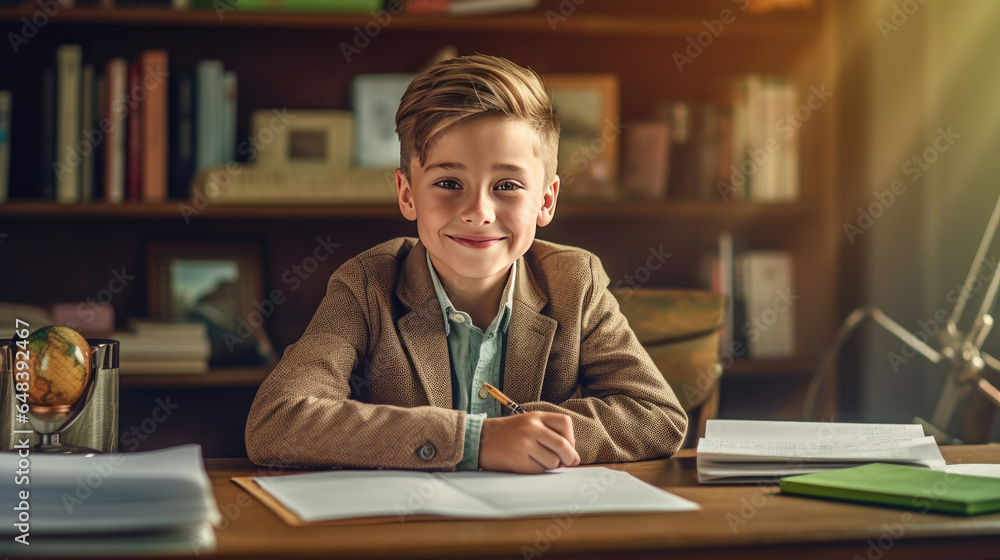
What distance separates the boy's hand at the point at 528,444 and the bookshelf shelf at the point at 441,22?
160 centimetres

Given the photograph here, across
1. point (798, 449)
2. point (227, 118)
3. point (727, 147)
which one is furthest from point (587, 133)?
point (798, 449)

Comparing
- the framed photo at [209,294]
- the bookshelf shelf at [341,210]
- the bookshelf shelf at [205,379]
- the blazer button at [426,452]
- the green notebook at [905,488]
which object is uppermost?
the bookshelf shelf at [341,210]

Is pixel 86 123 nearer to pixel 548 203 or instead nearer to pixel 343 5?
pixel 343 5

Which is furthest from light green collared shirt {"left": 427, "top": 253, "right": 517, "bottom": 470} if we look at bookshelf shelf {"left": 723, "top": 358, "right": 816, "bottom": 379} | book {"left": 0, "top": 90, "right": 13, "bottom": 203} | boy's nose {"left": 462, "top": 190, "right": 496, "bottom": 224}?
book {"left": 0, "top": 90, "right": 13, "bottom": 203}

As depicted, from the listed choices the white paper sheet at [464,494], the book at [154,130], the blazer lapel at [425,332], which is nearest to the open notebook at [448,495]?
the white paper sheet at [464,494]

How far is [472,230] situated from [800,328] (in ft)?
5.37

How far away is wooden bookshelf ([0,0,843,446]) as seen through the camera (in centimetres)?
237

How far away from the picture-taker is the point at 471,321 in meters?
1.27

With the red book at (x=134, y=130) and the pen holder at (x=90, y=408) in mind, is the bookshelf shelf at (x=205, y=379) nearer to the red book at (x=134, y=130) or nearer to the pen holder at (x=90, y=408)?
the red book at (x=134, y=130)

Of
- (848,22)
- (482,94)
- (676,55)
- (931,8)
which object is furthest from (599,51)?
(482,94)

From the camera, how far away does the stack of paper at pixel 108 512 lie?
65 centimetres

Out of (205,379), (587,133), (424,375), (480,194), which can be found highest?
(587,133)

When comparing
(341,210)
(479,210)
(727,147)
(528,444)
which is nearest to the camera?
(528,444)

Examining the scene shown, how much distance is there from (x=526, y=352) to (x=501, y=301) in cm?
9
